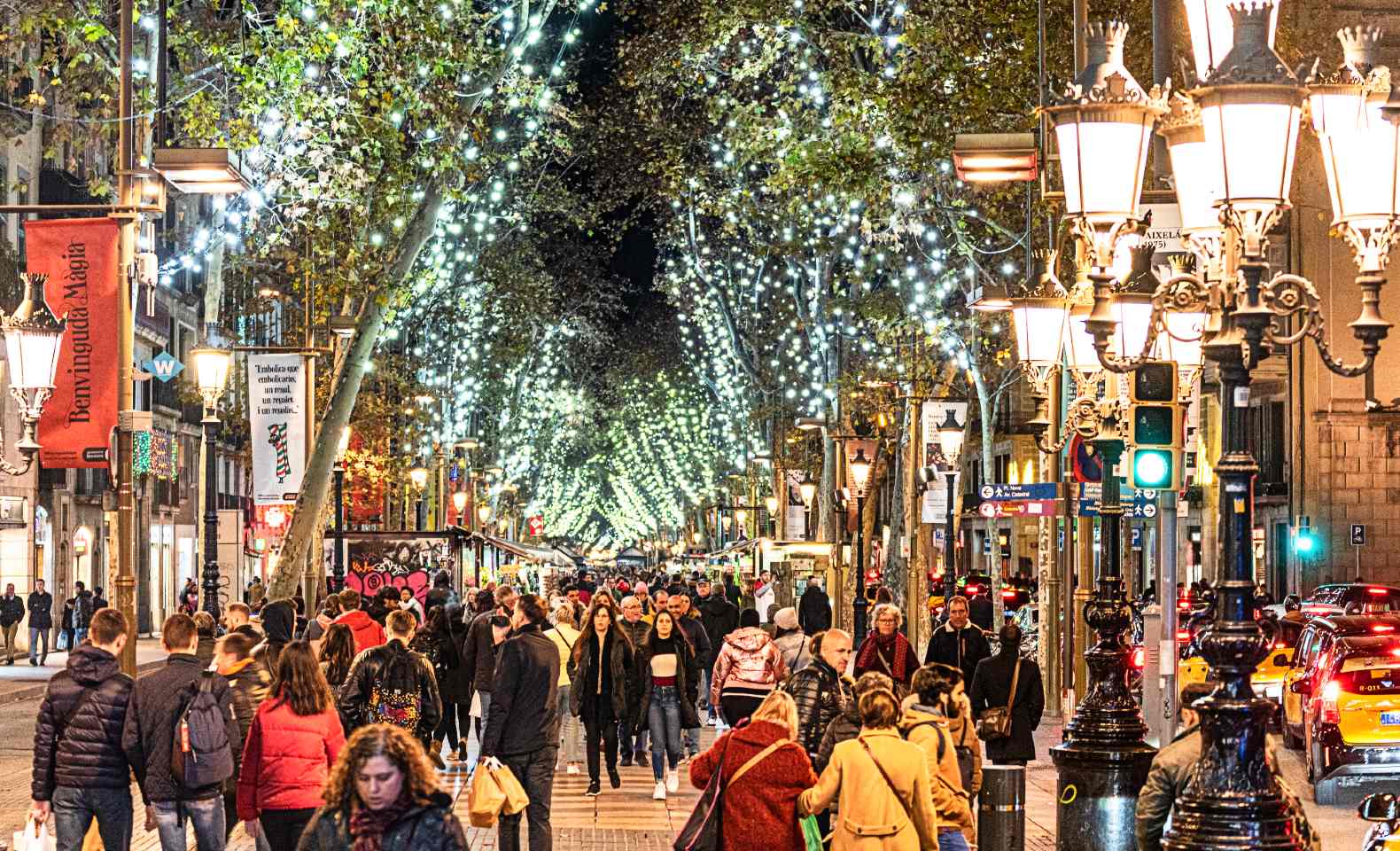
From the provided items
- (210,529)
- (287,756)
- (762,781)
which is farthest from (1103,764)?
(210,529)

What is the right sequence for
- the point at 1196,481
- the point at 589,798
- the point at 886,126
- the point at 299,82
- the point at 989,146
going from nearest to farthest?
the point at 989,146 < the point at 589,798 < the point at 299,82 < the point at 886,126 < the point at 1196,481

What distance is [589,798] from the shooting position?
18938 mm

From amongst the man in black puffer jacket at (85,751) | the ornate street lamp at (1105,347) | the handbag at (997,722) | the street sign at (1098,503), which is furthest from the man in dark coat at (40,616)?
the man in black puffer jacket at (85,751)

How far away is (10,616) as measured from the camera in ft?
140

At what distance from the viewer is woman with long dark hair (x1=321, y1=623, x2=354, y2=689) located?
15.2 metres

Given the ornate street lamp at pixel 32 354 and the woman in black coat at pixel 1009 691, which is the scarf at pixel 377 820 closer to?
the ornate street lamp at pixel 32 354

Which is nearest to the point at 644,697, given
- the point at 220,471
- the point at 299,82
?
the point at 299,82

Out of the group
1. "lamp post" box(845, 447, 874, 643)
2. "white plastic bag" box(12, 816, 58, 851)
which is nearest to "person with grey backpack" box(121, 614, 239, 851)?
"white plastic bag" box(12, 816, 58, 851)

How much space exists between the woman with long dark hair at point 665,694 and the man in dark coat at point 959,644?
2387mm

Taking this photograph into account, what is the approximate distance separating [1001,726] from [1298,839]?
293 inches

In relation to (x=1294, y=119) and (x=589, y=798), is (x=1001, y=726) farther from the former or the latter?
(x=1294, y=119)

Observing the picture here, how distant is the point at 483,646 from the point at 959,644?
4.13 metres

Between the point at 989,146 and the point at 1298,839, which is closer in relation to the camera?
the point at 1298,839

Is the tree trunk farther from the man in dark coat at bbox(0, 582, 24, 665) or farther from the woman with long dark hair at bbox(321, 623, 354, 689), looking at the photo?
the man in dark coat at bbox(0, 582, 24, 665)
